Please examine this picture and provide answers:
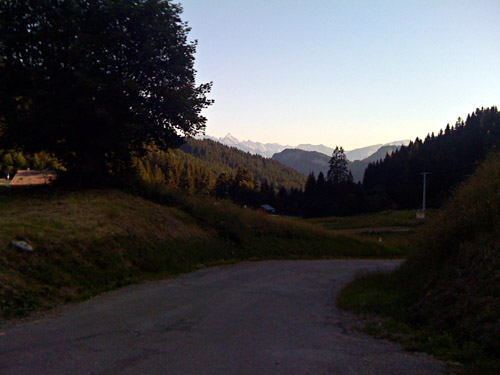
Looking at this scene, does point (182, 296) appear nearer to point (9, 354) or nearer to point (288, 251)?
point (9, 354)

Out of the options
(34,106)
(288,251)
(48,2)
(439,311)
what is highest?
(48,2)

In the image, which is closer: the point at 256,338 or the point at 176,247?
the point at 256,338

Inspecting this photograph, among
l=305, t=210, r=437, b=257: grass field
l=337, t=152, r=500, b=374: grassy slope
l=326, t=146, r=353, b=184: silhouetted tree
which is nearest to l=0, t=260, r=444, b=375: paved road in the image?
l=337, t=152, r=500, b=374: grassy slope

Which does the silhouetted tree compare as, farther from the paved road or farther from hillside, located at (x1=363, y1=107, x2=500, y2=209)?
the paved road

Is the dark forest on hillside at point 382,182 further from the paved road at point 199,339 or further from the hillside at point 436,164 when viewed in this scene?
the paved road at point 199,339

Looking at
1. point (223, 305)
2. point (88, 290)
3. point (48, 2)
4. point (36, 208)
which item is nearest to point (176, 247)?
point (36, 208)

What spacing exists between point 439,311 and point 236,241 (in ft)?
57.2

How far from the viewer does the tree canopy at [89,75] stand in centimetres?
2151

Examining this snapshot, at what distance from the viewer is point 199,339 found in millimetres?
7234

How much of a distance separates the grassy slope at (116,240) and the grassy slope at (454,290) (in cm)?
724

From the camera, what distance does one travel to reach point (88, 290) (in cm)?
1198

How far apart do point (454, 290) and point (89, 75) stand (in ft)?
63.9

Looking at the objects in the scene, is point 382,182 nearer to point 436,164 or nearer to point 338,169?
point 338,169

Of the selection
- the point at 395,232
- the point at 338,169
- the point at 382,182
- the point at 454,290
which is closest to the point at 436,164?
the point at 382,182
